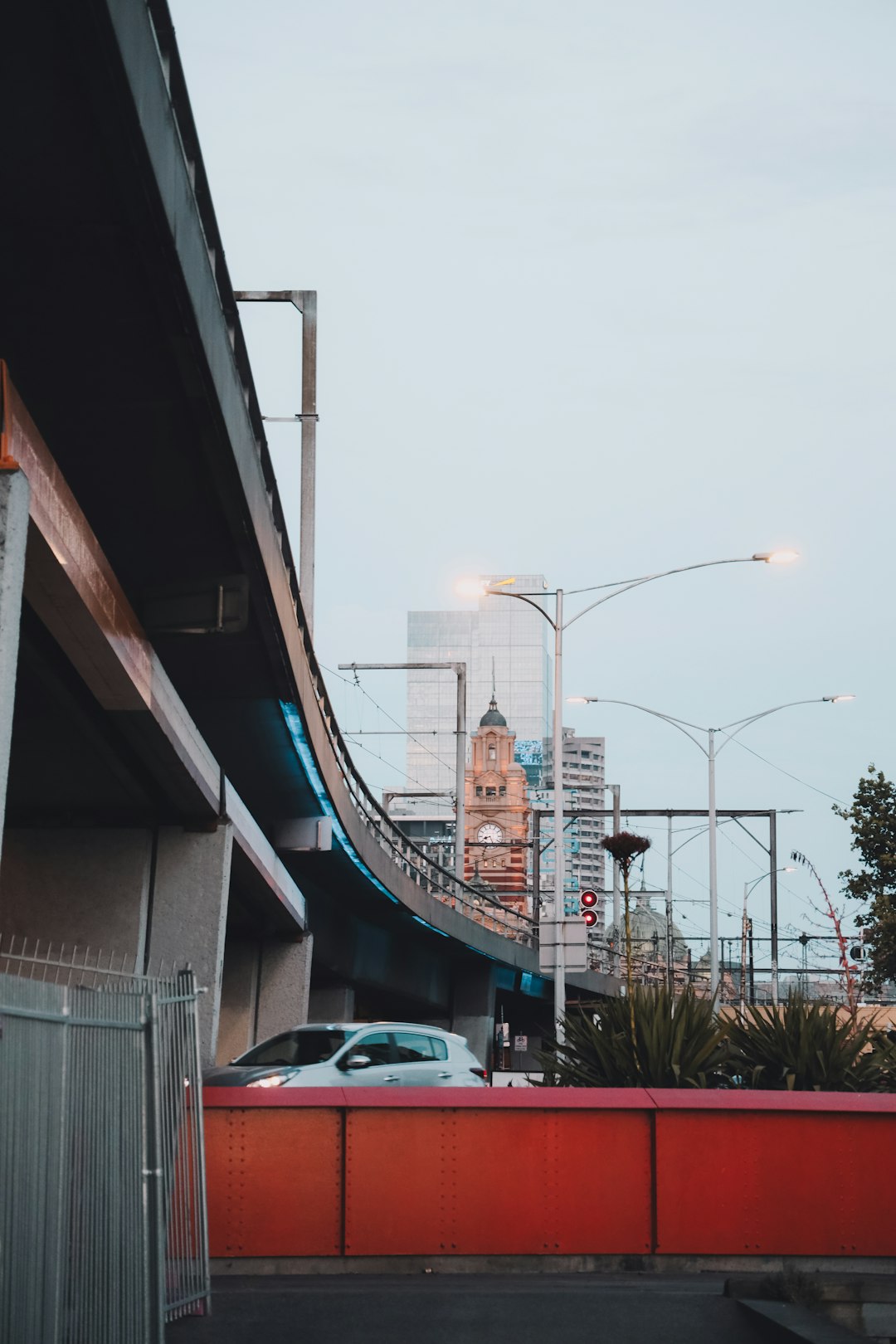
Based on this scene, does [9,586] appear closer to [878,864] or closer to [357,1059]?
[357,1059]

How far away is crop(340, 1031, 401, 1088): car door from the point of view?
64.4 feet

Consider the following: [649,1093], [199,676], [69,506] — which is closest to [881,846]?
[199,676]

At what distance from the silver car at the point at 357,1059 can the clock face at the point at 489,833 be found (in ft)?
448

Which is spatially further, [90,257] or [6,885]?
[6,885]

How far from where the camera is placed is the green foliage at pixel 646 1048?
51.6 ft

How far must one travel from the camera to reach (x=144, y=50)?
9312 mm

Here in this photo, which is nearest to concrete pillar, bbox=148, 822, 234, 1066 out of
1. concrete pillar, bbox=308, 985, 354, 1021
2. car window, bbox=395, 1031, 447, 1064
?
car window, bbox=395, 1031, 447, 1064

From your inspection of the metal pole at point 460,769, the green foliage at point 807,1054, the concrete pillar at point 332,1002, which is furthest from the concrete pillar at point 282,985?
the metal pole at point 460,769

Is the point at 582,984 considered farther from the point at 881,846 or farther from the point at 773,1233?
the point at 773,1233

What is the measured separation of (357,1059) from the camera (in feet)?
62.1

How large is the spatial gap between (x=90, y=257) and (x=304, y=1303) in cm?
697

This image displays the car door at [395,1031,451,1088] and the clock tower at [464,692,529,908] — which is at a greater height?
the clock tower at [464,692,529,908]

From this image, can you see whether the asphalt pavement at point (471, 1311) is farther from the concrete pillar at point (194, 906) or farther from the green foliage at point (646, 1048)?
the concrete pillar at point (194, 906)

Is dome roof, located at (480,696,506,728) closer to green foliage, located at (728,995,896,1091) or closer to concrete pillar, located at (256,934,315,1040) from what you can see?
concrete pillar, located at (256,934,315,1040)
